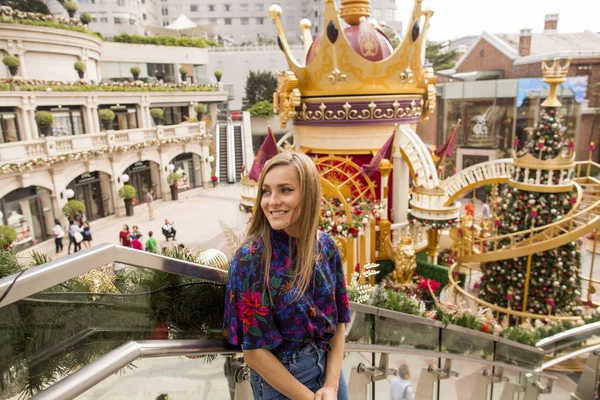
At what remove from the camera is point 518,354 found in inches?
182

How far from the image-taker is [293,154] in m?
1.79

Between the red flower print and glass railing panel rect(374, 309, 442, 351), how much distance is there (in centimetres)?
149

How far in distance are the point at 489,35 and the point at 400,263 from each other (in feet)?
64.9

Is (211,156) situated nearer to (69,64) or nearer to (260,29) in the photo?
(69,64)

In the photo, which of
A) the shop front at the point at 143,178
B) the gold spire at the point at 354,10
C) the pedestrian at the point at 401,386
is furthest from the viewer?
the shop front at the point at 143,178

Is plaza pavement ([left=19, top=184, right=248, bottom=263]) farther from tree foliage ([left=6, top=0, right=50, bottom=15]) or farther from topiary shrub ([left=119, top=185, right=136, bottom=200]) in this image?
tree foliage ([left=6, top=0, right=50, bottom=15])

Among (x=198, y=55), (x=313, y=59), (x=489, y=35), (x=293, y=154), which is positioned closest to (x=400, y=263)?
(x=313, y=59)

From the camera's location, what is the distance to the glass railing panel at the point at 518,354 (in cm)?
437

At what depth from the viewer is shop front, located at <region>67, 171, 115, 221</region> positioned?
1894 cm

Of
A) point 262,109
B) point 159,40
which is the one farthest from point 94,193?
point 262,109

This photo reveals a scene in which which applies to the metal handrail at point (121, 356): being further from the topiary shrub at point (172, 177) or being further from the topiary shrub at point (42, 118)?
the topiary shrub at point (172, 177)

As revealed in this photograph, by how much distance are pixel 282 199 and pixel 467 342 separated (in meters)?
3.14

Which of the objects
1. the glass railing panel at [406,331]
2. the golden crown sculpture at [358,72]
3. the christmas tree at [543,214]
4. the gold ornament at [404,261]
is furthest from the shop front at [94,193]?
the glass railing panel at [406,331]

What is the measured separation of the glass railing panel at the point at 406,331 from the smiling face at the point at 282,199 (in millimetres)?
1479
